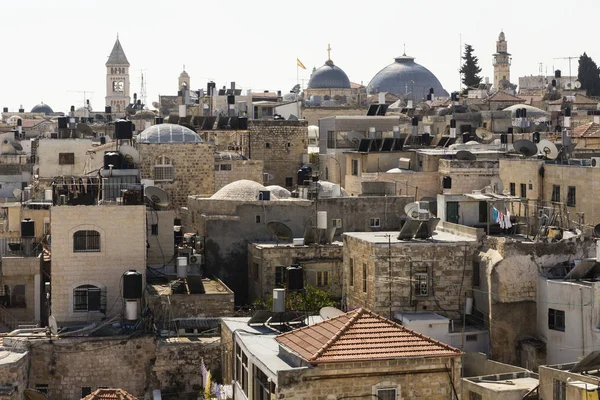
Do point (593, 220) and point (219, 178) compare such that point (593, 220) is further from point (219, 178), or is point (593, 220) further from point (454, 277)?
point (219, 178)

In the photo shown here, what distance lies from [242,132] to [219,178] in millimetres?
8591

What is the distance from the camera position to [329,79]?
96.2m

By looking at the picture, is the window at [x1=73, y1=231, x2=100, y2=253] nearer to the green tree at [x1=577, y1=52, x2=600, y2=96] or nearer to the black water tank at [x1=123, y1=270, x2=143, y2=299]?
the black water tank at [x1=123, y1=270, x2=143, y2=299]

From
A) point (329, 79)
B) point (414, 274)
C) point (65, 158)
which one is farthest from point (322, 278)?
point (329, 79)

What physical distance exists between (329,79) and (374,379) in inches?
3070

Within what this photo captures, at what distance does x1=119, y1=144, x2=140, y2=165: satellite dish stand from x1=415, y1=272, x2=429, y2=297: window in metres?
14.3

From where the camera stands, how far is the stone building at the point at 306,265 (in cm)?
3030

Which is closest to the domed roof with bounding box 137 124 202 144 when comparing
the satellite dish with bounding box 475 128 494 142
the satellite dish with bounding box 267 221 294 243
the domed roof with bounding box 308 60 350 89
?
the satellite dish with bounding box 267 221 294 243

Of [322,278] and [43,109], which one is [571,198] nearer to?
[322,278]

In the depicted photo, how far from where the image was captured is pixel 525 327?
2580cm

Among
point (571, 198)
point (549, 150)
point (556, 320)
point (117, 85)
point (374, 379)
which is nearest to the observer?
point (374, 379)

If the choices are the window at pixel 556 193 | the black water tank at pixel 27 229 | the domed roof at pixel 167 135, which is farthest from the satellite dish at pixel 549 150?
Result: the black water tank at pixel 27 229

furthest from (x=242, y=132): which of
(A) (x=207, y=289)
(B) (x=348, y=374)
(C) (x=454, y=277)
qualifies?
(B) (x=348, y=374)

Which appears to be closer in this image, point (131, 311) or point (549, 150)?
point (131, 311)
